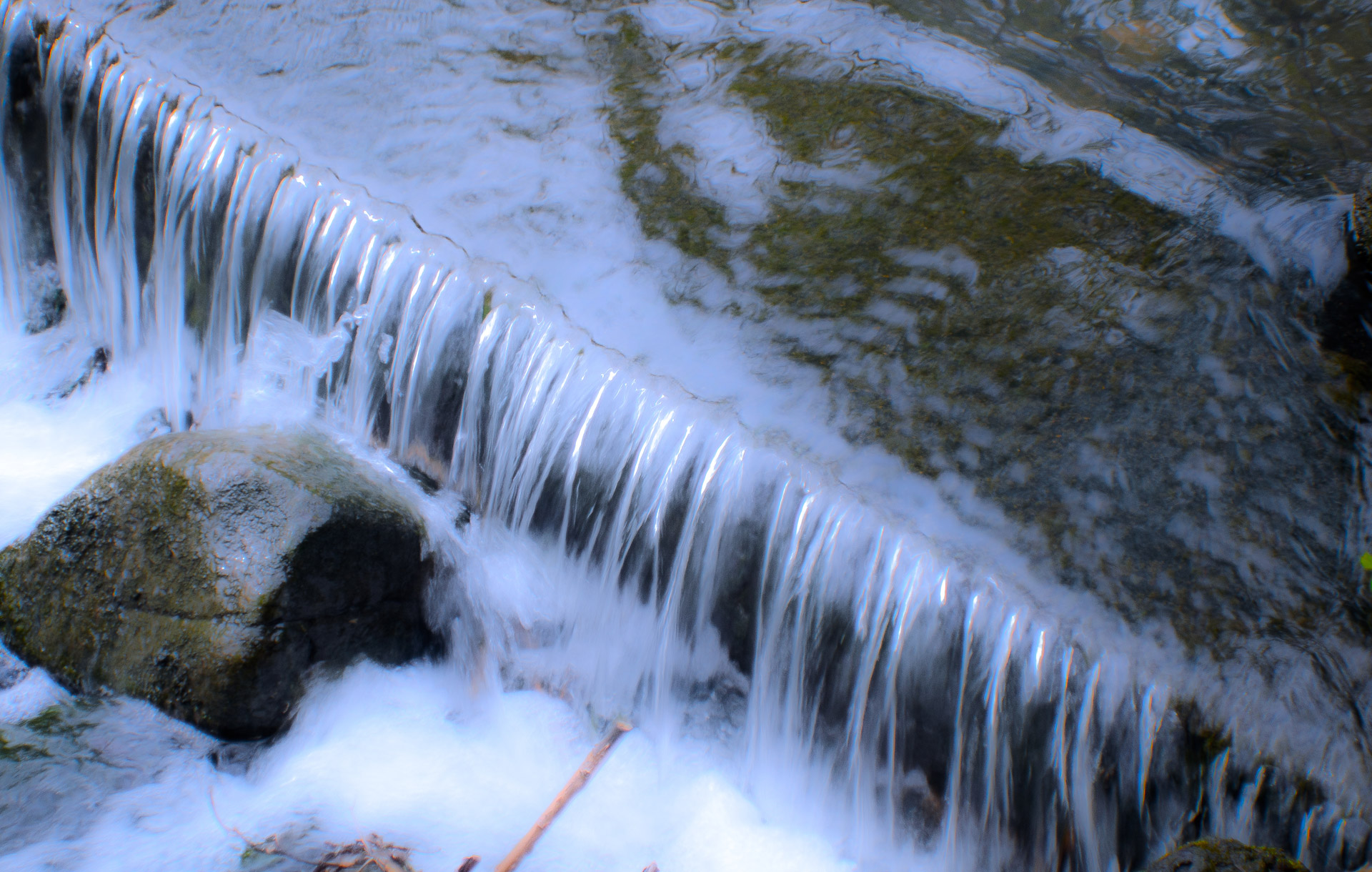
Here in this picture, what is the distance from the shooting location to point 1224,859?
66.7 inches

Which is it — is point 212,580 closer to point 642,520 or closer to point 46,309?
point 642,520

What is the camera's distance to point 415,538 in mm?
2785

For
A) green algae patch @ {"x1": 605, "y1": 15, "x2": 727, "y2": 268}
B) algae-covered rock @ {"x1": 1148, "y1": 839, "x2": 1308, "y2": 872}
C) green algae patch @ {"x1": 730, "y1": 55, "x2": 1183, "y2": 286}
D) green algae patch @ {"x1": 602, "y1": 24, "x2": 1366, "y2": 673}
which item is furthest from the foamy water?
green algae patch @ {"x1": 730, "y1": 55, "x2": 1183, "y2": 286}

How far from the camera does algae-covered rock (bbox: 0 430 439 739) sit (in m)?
2.40

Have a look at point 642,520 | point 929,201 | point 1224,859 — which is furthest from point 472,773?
point 929,201

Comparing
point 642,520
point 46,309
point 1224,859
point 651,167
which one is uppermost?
point 651,167

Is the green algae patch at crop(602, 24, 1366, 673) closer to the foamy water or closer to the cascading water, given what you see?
the cascading water

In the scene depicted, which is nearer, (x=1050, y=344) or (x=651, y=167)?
(x=1050, y=344)

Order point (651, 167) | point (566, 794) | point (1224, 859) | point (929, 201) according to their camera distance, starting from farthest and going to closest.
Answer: point (651, 167), point (929, 201), point (566, 794), point (1224, 859)

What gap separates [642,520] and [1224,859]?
1744 mm

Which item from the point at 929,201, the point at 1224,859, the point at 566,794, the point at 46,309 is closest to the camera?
the point at 1224,859

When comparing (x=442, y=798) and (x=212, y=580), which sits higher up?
(x=212, y=580)

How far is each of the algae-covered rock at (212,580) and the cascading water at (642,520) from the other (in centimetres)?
48

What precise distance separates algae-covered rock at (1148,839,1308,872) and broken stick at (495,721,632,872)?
1581 millimetres
